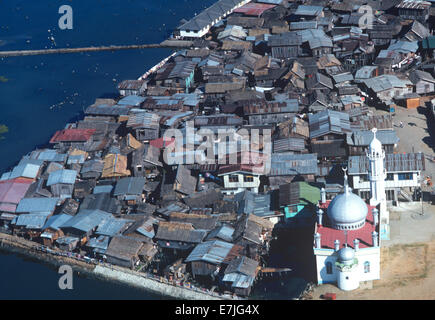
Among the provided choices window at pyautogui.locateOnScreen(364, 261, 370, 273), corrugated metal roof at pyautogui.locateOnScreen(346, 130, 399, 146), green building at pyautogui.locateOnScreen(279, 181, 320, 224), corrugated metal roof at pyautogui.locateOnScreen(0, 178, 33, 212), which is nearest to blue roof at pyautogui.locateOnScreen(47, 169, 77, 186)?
corrugated metal roof at pyautogui.locateOnScreen(0, 178, 33, 212)

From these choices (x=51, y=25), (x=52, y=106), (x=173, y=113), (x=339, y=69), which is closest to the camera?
(x=173, y=113)

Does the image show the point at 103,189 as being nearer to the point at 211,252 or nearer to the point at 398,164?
the point at 211,252

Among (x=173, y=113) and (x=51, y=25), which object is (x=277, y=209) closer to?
(x=173, y=113)

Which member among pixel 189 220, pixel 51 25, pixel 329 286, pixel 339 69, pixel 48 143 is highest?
pixel 51 25

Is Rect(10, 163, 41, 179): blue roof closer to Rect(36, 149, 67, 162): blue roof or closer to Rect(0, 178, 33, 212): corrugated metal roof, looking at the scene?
Rect(0, 178, 33, 212): corrugated metal roof

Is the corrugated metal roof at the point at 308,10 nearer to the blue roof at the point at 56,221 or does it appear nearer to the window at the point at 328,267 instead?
the blue roof at the point at 56,221

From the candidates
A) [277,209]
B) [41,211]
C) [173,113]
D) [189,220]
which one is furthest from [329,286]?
[173,113]

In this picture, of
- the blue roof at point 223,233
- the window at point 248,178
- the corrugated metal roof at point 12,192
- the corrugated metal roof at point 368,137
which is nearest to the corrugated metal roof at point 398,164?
the corrugated metal roof at point 368,137
